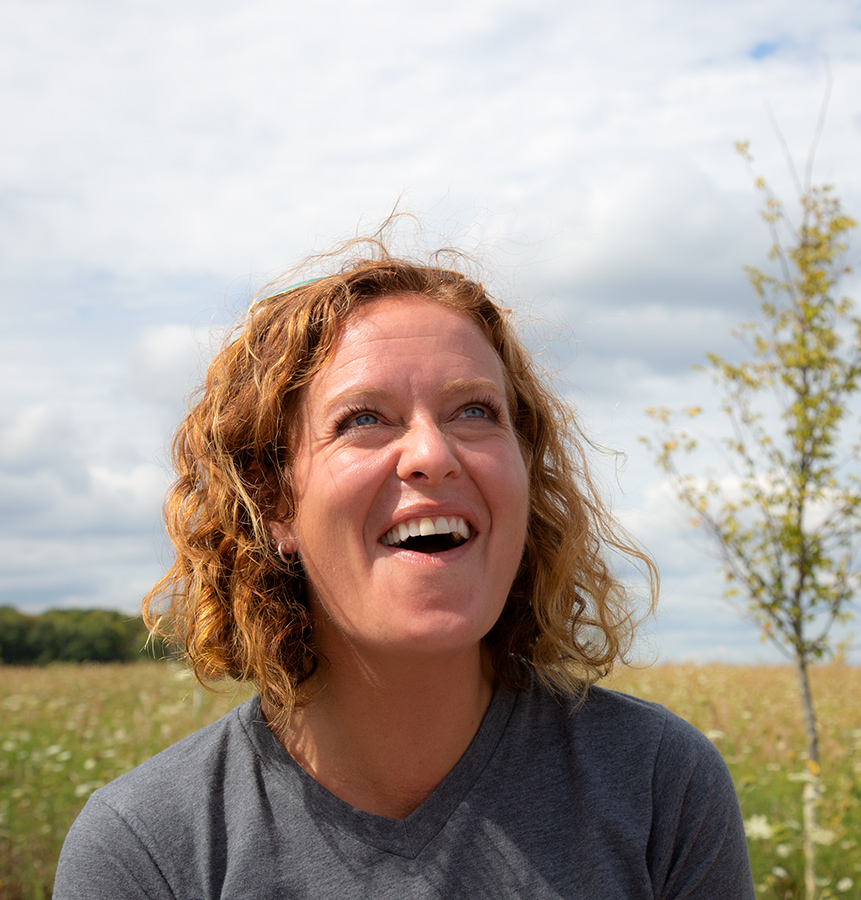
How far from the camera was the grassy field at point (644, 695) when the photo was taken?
405 cm

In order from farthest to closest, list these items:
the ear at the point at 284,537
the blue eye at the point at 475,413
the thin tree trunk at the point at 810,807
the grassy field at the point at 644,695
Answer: the grassy field at the point at 644,695 → the thin tree trunk at the point at 810,807 → the ear at the point at 284,537 → the blue eye at the point at 475,413

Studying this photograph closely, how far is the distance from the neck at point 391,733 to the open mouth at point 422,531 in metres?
0.26

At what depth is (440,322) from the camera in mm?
1958

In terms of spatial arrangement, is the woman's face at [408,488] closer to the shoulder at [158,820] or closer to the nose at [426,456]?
the nose at [426,456]

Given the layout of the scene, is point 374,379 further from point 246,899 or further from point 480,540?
point 246,899

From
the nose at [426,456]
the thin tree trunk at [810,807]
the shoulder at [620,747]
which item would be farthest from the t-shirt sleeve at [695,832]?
the thin tree trunk at [810,807]

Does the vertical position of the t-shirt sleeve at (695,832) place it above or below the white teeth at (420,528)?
below

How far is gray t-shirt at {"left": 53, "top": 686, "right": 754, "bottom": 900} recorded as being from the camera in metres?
1.69

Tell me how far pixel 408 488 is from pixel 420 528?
8 cm

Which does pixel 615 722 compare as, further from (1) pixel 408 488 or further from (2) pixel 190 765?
(2) pixel 190 765

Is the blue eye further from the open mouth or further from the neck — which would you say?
the neck

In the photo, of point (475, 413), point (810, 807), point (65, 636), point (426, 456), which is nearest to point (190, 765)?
point (426, 456)

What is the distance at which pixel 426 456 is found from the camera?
1706mm

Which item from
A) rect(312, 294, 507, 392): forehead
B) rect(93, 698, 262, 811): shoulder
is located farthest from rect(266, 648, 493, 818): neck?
rect(312, 294, 507, 392): forehead
